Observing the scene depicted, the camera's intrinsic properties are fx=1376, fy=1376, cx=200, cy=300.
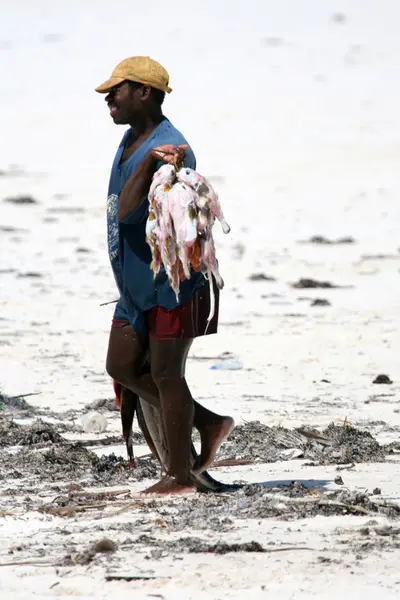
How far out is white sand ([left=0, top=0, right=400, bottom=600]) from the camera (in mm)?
4699

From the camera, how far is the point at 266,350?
10.3 metres

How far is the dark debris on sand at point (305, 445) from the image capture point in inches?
249

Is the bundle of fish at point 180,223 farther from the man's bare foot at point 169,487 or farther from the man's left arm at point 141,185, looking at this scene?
the man's bare foot at point 169,487

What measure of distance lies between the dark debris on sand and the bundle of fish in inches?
56.8

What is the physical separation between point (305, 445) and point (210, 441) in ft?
3.58

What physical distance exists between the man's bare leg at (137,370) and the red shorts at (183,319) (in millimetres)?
47

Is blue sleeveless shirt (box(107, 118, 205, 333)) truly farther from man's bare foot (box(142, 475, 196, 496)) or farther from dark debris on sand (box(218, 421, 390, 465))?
dark debris on sand (box(218, 421, 390, 465))

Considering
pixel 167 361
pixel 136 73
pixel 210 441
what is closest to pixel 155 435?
pixel 210 441

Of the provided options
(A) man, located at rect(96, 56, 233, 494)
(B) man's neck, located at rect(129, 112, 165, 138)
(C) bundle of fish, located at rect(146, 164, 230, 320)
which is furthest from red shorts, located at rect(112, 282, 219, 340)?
(B) man's neck, located at rect(129, 112, 165, 138)

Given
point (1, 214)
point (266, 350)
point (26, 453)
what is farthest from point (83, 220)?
point (26, 453)

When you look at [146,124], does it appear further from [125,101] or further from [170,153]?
[170,153]

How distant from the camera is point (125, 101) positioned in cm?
545

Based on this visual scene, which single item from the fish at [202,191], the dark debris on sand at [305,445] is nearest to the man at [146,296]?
the fish at [202,191]

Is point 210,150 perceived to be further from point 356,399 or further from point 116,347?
point 116,347
